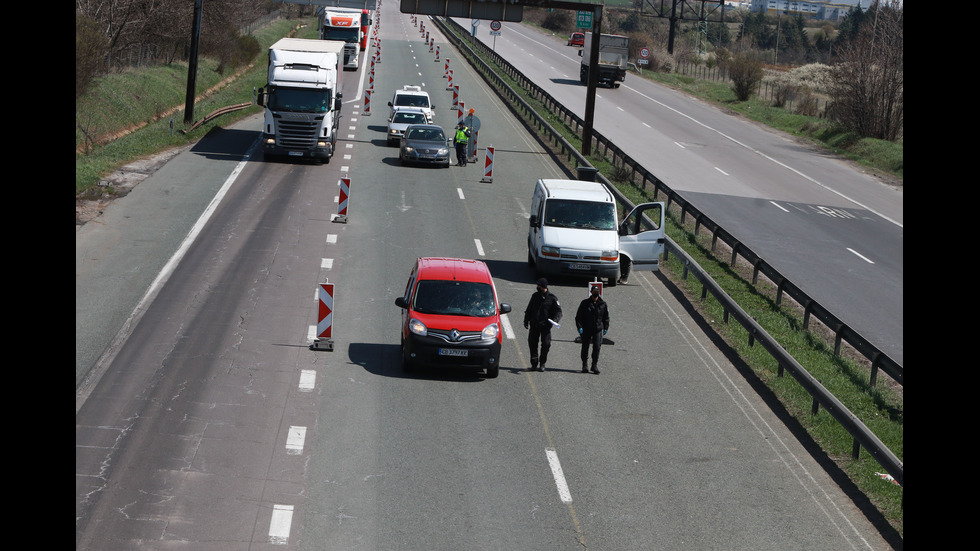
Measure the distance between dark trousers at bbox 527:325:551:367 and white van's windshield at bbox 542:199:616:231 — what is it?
7.25 m

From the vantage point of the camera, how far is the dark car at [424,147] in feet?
126

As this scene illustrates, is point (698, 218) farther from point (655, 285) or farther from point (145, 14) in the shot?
point (145, 14)

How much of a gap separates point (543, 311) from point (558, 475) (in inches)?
188

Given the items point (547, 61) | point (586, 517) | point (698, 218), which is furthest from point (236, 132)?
point (547, 61)

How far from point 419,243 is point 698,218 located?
845cm

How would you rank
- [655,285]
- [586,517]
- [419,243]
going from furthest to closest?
[419,243], [655,285], [586,517]

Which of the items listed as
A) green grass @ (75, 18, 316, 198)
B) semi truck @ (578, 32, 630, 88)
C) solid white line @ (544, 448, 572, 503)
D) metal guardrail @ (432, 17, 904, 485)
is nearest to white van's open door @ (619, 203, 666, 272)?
metal guardrail @ (432, 17, 904, 485)

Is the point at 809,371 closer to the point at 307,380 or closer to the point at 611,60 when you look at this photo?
the point at 307,380

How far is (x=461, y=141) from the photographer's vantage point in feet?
129

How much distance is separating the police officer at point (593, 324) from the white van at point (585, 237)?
6003mm

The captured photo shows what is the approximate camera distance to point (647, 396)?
16594 millimetres

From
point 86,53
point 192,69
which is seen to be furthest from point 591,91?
point 86,53

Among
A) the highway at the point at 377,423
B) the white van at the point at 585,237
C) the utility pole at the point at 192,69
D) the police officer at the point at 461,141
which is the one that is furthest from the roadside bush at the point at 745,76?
the highway at the point at 377,423

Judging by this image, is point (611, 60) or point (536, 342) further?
point (611, 60)
